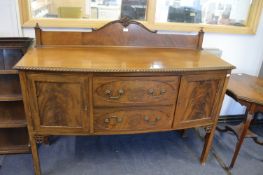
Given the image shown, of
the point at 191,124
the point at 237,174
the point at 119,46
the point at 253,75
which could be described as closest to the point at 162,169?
the point at 191,124

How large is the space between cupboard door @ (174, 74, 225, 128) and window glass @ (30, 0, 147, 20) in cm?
79

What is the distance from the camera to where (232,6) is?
6.72 feet

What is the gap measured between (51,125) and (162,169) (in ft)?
3.05

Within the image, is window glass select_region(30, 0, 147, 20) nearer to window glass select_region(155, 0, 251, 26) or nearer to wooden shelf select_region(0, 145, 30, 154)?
window glass select_region(155, 0, 251, 26)

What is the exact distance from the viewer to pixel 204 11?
2004mm

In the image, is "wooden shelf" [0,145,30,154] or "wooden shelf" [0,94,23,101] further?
"wooden shelf" [0,145,30,154]

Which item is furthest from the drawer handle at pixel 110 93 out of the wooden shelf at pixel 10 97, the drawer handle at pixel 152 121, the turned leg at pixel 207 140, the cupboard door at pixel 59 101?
the turned leg at pixel 207 140

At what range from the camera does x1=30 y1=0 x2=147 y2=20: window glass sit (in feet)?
5.89

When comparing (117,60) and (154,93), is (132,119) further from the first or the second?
(117,60)

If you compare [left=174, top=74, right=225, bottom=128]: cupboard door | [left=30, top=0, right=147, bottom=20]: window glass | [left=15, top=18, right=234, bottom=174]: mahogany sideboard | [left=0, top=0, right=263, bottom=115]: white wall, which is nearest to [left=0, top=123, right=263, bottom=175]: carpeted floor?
[left=15, top=18, right=234, bottom=174]: mahogany sideboard

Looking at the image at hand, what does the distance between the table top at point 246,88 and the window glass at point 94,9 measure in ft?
3.15

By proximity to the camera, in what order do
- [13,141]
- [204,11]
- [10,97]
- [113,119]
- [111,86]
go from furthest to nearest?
[204,11] → [13,141] → [10,97] → [113,119] → [111,86]

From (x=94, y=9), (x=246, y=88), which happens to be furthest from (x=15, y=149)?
(x=246, y=88)

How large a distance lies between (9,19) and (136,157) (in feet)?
4.85
